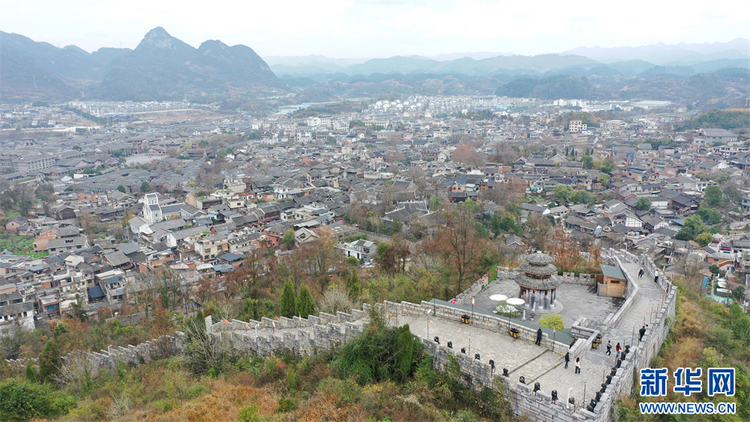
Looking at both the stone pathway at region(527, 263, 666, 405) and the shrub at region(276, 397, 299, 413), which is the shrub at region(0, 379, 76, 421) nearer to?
the shrub at region(276, 397, 299, 413)

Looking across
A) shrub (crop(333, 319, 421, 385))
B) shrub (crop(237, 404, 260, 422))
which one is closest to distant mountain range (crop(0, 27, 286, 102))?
shrub (crop(333, 319, 421, 385))

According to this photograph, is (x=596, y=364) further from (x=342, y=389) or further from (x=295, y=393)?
(x=295, y=393)

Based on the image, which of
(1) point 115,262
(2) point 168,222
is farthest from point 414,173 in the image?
(1) point 115,262

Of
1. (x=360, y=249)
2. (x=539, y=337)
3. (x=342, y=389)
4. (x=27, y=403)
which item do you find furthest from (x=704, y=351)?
(x=360, y=249)

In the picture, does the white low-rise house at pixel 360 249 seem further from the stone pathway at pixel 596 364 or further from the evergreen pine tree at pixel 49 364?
the stone pathway at pixel 596 364

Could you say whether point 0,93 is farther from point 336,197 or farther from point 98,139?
point 336,197

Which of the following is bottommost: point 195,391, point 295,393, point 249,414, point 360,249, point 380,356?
point 360,249
